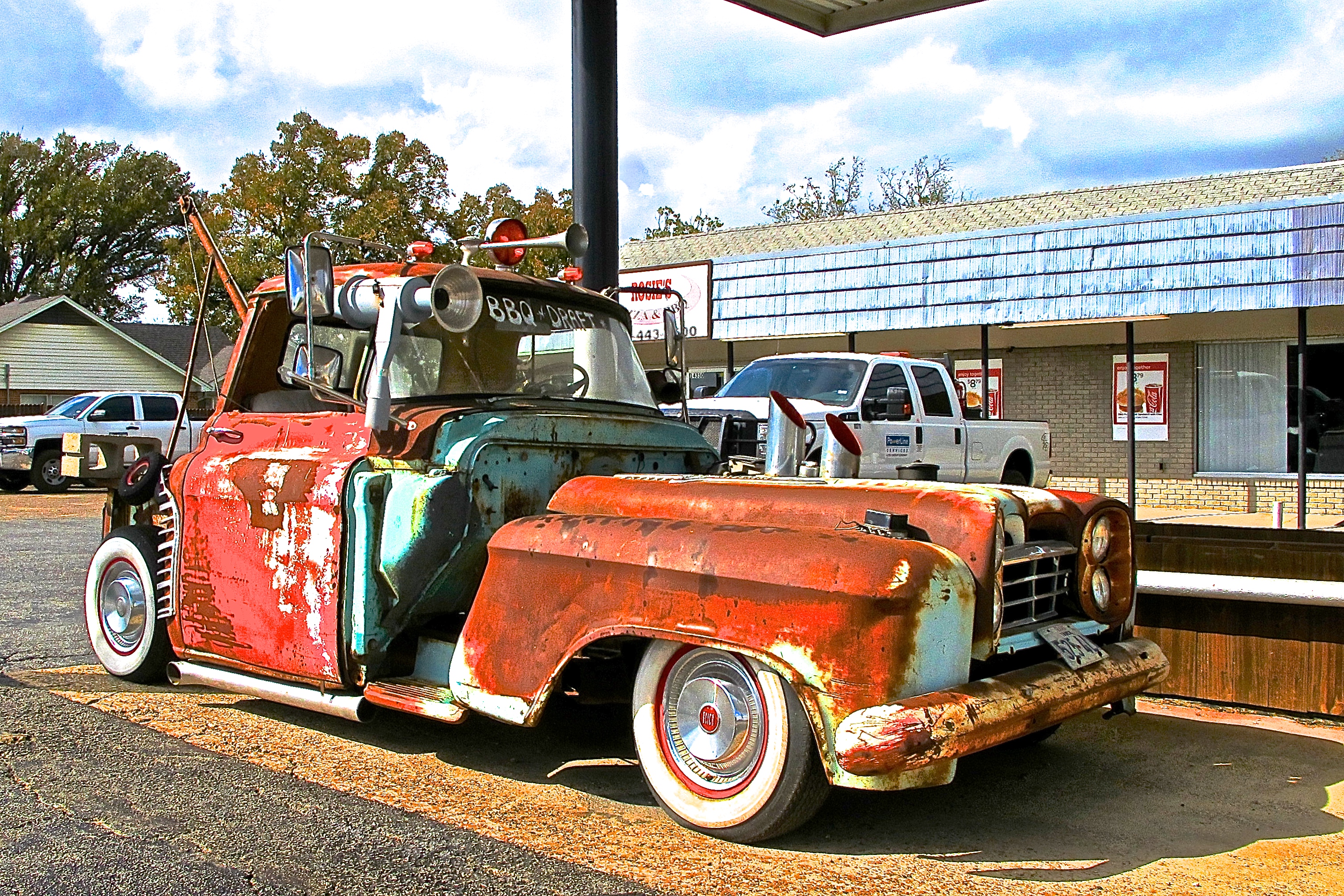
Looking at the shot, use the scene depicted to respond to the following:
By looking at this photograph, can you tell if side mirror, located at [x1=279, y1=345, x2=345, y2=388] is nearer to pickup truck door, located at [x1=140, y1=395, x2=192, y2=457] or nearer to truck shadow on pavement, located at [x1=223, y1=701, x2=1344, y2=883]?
truck shadow on pavement, located at [x1=223, y1=701, x2=1344, y2=883]

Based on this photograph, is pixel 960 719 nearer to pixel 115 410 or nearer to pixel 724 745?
pixel 724 745

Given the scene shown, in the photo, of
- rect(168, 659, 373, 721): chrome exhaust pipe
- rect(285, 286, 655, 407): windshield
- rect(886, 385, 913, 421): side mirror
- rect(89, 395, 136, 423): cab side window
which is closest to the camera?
rect(168, 659, 373, 721): chrome exhaust pipe

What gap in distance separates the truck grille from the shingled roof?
12295mm

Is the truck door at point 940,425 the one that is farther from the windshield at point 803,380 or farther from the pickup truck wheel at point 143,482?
the pickup truck wheel at point 143,482

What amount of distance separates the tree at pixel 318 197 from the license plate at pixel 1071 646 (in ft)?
86.8

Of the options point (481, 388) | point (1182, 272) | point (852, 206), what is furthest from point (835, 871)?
point (852, 206)

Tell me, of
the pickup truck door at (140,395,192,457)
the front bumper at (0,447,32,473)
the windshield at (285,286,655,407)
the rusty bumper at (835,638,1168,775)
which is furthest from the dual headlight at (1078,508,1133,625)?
the front bumper at (0,447,32,473)

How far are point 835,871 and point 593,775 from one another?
1.40 metres

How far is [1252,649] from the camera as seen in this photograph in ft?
20.4

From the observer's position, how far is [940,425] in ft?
44.0

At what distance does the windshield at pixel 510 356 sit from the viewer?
17.5 feet

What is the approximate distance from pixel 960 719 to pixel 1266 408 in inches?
642

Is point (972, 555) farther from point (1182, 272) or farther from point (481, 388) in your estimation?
point (1182, 272)

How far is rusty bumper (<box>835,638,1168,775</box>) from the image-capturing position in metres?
3.61
